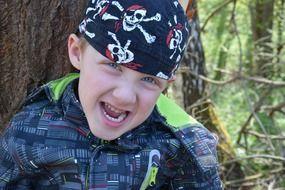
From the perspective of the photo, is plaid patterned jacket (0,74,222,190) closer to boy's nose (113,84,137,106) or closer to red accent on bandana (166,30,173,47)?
boy's nose (113,84,137,106)

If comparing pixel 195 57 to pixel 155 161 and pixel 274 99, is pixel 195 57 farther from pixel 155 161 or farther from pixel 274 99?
pixel 155 161

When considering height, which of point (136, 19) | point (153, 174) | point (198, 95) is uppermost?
point (136, 19)

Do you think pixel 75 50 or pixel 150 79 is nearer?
pixel 150 79

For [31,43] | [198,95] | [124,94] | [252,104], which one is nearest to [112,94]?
[124,94]

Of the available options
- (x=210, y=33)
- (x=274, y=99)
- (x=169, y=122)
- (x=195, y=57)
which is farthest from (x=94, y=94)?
(x=210, y=33)

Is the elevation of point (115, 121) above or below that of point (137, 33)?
below

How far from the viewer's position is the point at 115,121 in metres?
1.65

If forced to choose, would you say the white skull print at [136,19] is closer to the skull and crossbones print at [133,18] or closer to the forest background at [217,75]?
the skull and crossbones print at [133,18]

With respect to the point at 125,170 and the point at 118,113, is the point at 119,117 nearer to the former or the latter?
the point at 118,113

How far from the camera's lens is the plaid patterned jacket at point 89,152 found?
1774mm

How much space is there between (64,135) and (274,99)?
10.9 feet

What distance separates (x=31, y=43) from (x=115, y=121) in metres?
0.53

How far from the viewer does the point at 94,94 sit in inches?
64.3

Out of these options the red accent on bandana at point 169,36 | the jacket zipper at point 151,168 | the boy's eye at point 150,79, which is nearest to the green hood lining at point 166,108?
the jacket zipper at point 151,168
